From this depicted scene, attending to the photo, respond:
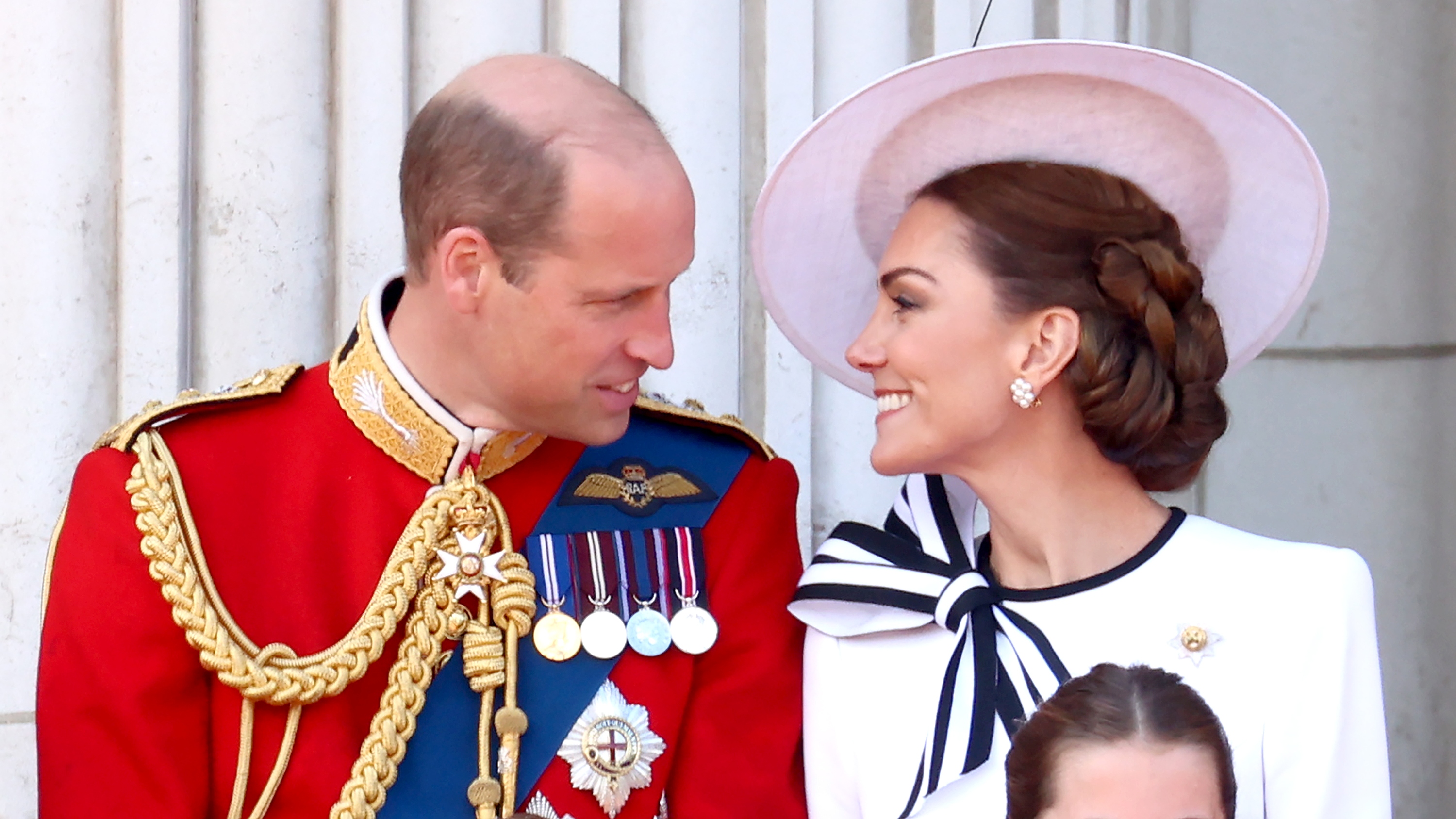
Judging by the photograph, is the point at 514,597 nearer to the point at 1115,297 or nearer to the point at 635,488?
the point at 635,488

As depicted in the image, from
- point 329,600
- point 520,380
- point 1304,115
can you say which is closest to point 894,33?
point 1304,115

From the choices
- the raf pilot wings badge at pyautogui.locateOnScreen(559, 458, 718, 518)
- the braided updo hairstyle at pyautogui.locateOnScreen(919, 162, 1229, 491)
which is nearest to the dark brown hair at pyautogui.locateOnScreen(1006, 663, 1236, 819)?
the braided updo hairstyle at pyautogui.locateOnScreen(919, 162, 1229, 491)

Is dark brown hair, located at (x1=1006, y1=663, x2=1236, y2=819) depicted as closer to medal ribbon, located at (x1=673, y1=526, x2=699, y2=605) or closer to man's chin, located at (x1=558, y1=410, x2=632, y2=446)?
medal ribbon, located at (x1=673, y1=526, x2=699, y2=605)

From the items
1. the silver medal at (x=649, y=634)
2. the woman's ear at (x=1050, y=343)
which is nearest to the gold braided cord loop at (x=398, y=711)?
the silver medal at (x=649, y=634)

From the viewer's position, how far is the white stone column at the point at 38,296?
2.71 m

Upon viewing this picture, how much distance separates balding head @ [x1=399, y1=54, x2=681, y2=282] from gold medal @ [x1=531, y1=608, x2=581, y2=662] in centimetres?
41

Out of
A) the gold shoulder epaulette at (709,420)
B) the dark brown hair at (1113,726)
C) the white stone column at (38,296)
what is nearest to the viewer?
the dark brown hair at (1113,726)

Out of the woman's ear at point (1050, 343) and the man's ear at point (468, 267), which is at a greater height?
the man's ear at point (468, 267)

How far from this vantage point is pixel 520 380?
6.96 feet

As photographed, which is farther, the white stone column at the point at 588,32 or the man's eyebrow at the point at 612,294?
the white stone column at the point at 588,32

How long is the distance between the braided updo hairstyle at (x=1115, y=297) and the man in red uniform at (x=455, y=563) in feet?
1.29

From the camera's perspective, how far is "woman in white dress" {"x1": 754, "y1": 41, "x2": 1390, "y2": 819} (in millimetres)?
2006

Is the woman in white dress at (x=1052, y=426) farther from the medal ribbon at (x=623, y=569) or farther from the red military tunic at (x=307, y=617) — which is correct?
the medal ribbon at (x=623, y=569)

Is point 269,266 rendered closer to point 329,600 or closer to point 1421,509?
point 329,600
